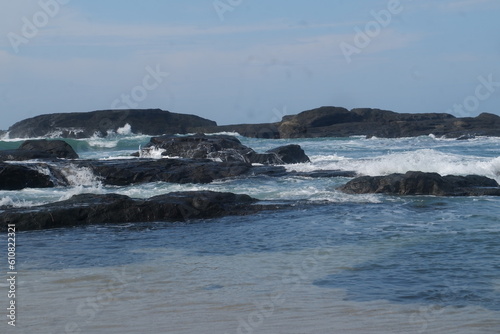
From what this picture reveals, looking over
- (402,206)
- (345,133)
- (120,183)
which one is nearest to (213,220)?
(402,206)

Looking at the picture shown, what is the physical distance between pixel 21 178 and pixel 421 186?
1050 cm

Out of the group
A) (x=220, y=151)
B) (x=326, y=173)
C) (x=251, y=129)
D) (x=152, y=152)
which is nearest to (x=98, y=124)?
(x=251, y=129)

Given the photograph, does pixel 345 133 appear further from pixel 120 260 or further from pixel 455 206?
pixel 120 260

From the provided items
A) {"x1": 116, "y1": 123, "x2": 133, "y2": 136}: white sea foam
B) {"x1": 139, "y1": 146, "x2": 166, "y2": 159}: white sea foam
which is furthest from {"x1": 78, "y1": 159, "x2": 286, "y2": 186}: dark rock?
{"x1": 116, "y1": 123, "x2": 133, "y2": 136}: white sea foam

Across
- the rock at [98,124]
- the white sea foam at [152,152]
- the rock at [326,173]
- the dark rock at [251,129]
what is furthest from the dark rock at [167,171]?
the rock at [98,124]

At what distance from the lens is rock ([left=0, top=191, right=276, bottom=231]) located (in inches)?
452

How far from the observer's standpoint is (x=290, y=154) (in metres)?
25.0

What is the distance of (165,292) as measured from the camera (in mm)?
7191

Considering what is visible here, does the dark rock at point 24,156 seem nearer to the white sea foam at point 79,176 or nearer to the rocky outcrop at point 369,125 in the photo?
the white sea foam at point 79,176

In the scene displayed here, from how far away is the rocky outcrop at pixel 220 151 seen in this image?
24031 millimetres

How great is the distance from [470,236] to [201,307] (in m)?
5.10

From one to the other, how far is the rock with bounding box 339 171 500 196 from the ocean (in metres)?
1.13

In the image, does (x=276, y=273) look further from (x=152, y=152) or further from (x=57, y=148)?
(x=57, y=148)

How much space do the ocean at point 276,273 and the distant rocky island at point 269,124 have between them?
51.0 metres
